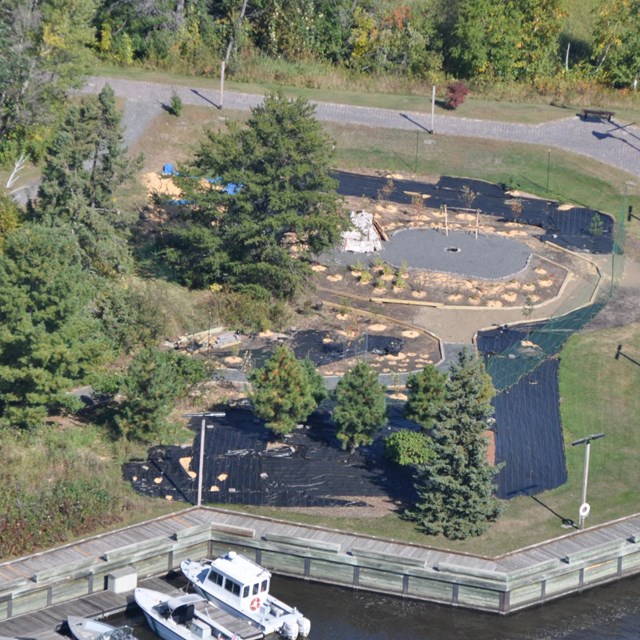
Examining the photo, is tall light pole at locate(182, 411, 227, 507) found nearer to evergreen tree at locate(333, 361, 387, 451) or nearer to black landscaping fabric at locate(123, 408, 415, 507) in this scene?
black landscaping fabric at locate(123, 408, 415, 507)

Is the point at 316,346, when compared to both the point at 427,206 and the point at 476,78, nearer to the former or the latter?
the point at 427,206

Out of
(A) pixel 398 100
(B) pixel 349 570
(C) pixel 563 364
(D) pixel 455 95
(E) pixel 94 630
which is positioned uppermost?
(D) pixel 455 95

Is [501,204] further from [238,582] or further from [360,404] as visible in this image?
[238,582]

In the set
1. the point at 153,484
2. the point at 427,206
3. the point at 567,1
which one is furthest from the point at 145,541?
the point at 567,1

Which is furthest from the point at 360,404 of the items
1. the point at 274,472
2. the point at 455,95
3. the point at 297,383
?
the point at 455,95

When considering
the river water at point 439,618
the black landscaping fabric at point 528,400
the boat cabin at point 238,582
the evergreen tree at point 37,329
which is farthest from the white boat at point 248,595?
the black landscaping fabric at point 528,400

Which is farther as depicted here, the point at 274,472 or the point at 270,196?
the point at 270,196
